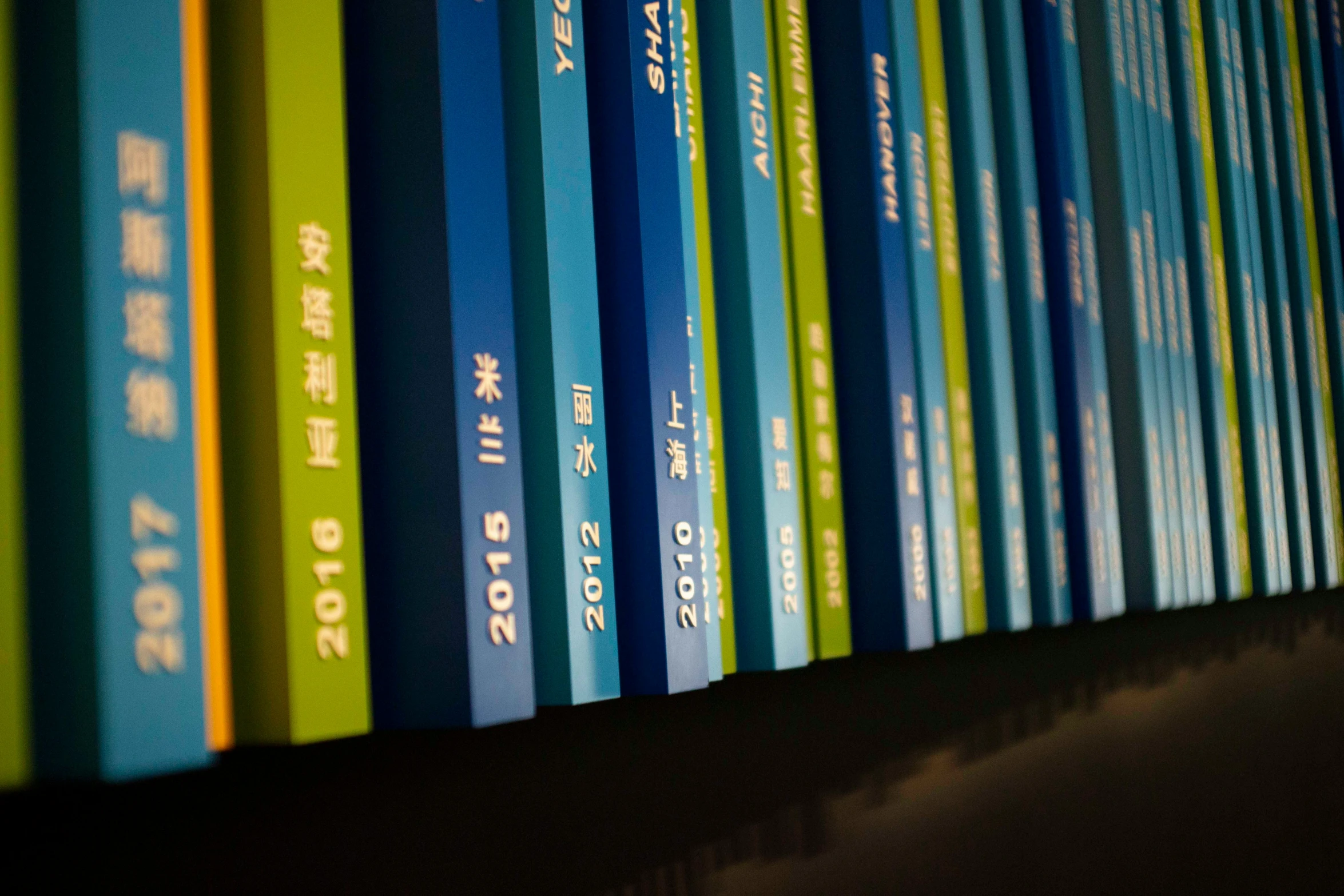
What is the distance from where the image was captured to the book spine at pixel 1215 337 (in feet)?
2.89

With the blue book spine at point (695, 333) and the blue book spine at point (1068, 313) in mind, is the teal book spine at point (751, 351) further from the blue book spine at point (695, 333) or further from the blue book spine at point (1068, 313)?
the blue book spine at point (1068, 313)

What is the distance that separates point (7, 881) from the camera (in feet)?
1.09

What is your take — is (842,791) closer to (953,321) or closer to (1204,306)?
(953,321)

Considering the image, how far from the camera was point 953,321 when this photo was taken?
0.62 meters

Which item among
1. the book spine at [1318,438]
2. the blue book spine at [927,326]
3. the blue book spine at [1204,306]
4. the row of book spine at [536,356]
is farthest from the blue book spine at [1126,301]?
the book spine at [1318,438]

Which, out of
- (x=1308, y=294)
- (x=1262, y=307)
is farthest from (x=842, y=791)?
(x=1308, y=294)

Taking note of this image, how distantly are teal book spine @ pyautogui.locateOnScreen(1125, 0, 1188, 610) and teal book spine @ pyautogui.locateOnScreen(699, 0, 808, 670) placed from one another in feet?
1.33

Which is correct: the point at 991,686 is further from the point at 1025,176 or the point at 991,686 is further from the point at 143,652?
the point at 143,652

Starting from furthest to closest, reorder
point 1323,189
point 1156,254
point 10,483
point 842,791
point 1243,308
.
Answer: point 1323,189
point 1243,308
point 1156,254
point 842,791
point 10,483

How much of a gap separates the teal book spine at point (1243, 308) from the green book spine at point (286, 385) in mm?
845

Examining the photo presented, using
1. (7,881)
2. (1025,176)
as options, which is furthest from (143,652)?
(1025,176)

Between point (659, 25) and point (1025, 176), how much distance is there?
358 millimetres

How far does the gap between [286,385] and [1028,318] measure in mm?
509

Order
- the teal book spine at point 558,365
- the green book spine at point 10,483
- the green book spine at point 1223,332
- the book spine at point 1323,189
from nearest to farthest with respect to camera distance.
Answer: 1. the green book spine at point 10,483
2. the teal book spine at point 558,365
3. the green book spine at point 1223,332
4. the book spine at point 1323,189
